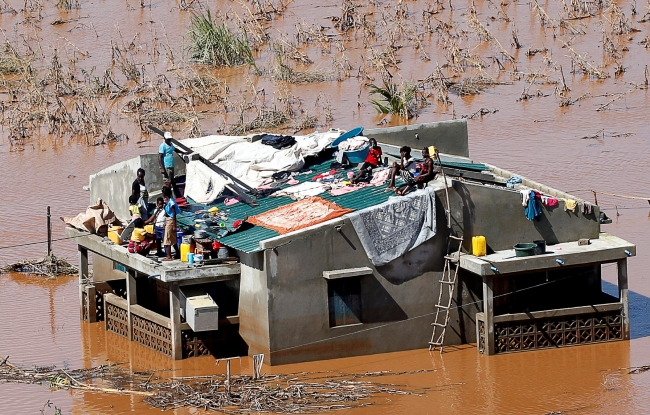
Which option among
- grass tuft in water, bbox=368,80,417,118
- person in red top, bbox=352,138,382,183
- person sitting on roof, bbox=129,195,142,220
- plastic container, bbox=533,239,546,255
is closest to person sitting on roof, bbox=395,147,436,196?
person in red top, bbox=352,138,382,183

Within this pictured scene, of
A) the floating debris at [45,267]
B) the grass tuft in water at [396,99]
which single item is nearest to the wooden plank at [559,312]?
the floating debris at [45,267]

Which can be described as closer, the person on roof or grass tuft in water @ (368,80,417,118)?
the person on roof

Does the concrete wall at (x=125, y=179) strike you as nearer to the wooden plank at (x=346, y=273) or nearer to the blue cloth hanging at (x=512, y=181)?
the wooden plank at (x=346, y=273)

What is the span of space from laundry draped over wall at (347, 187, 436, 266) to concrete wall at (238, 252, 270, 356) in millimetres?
1358

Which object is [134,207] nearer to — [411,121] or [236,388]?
[236,388]

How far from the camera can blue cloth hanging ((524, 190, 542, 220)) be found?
59.7ft

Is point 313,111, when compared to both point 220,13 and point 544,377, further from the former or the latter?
point 544,377

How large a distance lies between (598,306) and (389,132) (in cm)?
485

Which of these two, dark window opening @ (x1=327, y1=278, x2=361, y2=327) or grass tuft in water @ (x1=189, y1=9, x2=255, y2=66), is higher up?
grass tuft in water @ (x1=189, y1=9, x2=255, y2=66)

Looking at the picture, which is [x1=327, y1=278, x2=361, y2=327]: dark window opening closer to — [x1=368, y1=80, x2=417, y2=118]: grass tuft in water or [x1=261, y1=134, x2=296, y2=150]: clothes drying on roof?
[x1=261, y1=134, x2=296, y2=150]: clothes drying on roof

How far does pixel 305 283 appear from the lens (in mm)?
17406

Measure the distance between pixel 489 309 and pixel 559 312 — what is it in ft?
3.34

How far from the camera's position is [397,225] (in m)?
17.8

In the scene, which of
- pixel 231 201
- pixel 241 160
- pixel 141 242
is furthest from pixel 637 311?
pixel 141 242
